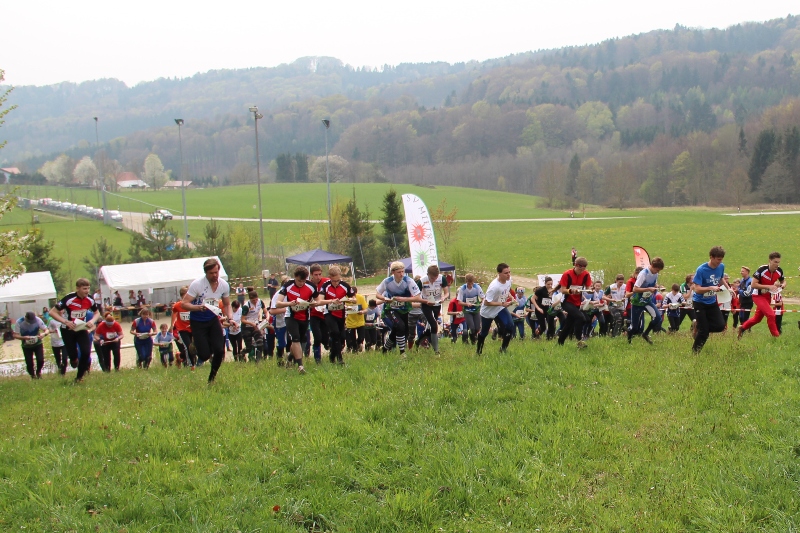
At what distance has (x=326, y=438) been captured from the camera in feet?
22.9

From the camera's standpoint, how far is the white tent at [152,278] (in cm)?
3388

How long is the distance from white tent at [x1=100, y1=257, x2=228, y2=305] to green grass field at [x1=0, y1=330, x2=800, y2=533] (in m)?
25.0

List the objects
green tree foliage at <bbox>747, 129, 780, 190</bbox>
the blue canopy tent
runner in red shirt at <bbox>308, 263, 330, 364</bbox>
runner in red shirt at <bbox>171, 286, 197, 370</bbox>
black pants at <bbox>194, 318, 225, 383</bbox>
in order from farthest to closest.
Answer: green tree foliage at <bbox>747, 129, 780, 190</bbox> → the blue canopy tent → runner in red shirt at <bbox>171, 286, 197, 370</bbox> → runner in red shirt at <bbox>308, 263, 330, 364</bbox> → black pants at <bbox>194, 318, 225, 383</bbox>

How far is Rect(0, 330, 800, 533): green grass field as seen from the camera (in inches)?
213

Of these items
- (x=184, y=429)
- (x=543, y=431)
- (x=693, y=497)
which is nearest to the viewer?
(x=693, y=497)

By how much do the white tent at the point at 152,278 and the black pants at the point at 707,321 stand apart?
A: 26414mm

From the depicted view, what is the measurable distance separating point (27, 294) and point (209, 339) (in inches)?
986

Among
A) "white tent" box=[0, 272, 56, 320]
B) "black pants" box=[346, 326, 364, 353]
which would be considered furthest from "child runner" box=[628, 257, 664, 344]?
"white tent" box=[0, 272, 56, 320]

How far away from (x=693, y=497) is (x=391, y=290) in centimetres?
689

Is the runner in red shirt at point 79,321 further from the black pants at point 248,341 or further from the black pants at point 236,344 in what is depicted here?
the black pants at point 236,344

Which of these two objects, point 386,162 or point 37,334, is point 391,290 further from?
point 386,162

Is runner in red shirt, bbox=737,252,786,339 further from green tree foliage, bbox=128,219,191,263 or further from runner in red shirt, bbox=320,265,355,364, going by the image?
green tree foliage, bbox=128,219,191,263

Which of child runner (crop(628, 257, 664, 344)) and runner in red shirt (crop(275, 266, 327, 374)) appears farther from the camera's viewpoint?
child runner (crop(628, 257, 664, 344))

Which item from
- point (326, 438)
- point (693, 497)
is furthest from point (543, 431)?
point (326, 438)
